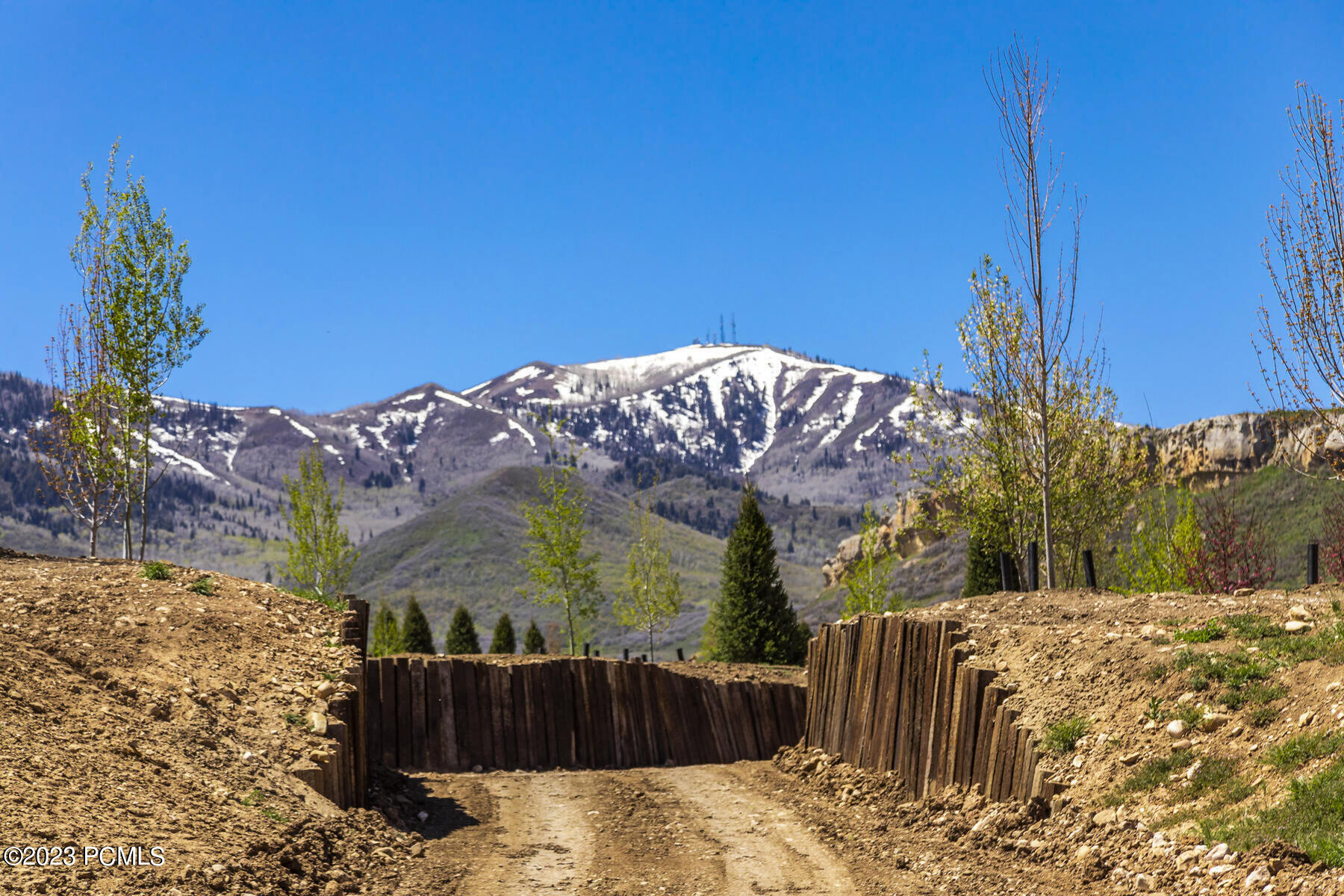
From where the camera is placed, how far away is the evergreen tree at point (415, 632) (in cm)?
4138

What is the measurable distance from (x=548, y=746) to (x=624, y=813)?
177 inches

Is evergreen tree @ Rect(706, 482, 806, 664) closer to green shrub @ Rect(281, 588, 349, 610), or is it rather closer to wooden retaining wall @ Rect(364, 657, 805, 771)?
wooden retaining wall @ Rect(364, 657, 805, 771)

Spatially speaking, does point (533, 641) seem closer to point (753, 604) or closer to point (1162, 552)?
point (753, 604)

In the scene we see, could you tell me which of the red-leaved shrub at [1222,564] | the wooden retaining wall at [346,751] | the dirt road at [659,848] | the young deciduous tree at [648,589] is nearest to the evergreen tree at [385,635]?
the young deciduous tree at [648,589]

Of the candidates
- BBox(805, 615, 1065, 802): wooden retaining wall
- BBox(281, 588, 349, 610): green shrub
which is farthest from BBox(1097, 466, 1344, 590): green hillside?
BBox(281, 588, 349, 610): green shrub

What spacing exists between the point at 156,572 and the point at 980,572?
Answer: 2257cm

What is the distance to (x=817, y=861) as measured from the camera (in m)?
10.1

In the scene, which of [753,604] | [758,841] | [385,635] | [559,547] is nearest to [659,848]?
[758,841]

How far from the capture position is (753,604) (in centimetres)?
2948

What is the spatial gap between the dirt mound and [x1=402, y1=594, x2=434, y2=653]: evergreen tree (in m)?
27.7

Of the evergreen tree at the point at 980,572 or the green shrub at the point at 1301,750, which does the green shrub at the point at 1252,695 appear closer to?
the green shrub at the point at 1301,750

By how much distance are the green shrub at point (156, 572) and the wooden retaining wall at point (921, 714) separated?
30.5 ft

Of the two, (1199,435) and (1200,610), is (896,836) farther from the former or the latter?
(1199,435)

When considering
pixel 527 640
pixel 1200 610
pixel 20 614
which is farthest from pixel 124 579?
pixel 527 640
